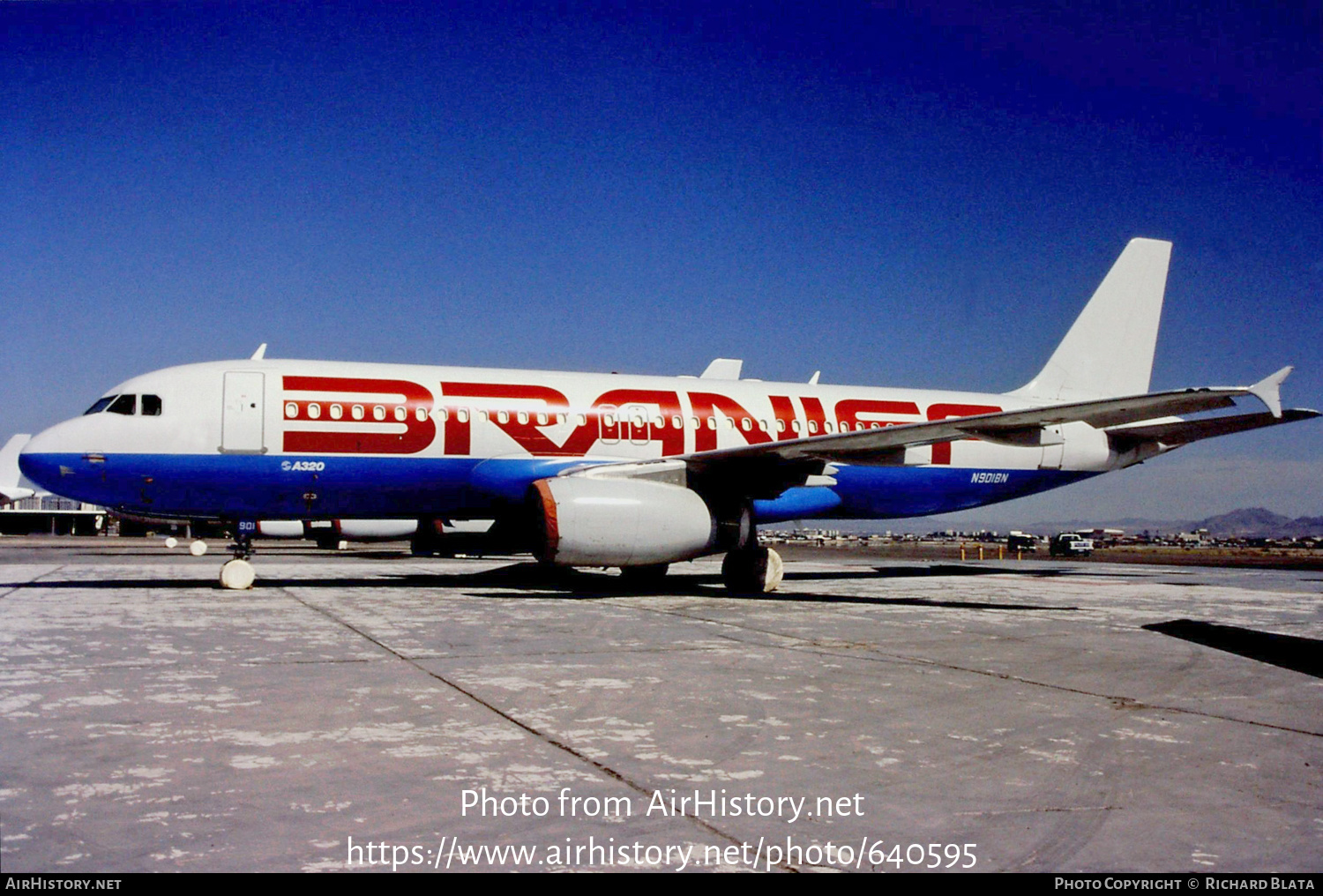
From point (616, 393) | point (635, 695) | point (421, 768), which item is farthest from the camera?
point (616, 393)

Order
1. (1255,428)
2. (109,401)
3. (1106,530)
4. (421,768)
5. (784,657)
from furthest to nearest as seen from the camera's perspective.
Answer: (1106,530), (1255,428), (109,401), (784,657), (421,768)

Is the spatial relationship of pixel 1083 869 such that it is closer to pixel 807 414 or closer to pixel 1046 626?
pixel 1046 626

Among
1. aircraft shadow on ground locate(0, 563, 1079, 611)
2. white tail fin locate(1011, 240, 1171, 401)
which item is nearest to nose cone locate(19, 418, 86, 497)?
aircraft shadow on ground locate(0, 563, 1079, 611)

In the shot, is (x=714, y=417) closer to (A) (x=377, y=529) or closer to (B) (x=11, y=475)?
(A) (x=377, y=529)

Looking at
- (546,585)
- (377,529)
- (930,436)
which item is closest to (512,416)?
(546,585)

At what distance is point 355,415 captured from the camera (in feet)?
52.3

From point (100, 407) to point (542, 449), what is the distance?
22.5ft

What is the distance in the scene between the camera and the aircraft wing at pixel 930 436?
1230cm

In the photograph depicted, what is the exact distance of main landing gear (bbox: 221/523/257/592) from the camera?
15336 mm

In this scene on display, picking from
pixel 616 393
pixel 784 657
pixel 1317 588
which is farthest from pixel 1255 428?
pixel 784 657

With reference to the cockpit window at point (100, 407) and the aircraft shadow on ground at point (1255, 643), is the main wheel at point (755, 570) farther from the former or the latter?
the cockpit window at point (100, 407)

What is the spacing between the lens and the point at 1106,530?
199750mm

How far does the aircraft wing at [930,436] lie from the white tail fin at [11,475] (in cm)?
7843
